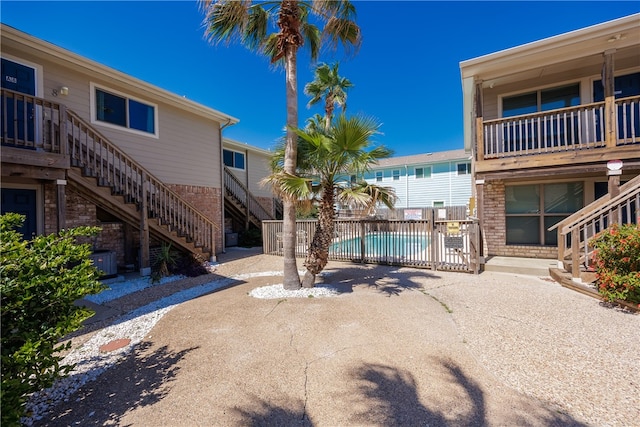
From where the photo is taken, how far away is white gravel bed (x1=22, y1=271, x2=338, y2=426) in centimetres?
293

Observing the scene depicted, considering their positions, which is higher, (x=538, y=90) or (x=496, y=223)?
(x=538, y=90)

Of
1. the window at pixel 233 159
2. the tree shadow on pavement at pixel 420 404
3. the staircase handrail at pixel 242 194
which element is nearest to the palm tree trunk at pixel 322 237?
the tree shadow on pavement at pixel 420 404

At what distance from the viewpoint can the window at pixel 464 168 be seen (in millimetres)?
23809

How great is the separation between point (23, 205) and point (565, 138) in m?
14.0

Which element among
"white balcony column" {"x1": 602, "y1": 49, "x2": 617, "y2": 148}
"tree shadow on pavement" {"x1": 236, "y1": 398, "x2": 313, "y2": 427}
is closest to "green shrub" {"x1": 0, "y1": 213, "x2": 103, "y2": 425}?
"tree shadow on pavement" {"x1": 236, "y1": 398, "x2": 313, "y2": 427}

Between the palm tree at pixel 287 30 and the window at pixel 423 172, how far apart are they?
21107mm

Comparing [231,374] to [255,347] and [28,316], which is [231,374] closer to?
[255,347]

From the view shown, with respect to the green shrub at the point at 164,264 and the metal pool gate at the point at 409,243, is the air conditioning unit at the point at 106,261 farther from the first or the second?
the metal pool gate at the point at 409,243

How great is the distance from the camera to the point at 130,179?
8.13 m

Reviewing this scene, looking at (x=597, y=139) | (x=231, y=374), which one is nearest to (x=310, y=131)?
(x=231, y=374)

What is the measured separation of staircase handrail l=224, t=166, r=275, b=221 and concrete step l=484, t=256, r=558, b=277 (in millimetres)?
11146

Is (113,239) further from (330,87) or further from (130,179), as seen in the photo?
(330,87)

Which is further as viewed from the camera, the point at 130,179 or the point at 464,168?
the point at 464,168

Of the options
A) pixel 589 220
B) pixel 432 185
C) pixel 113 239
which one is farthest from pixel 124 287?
pixel 432 185
